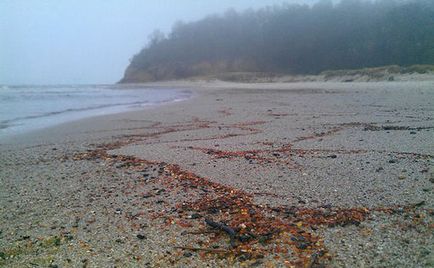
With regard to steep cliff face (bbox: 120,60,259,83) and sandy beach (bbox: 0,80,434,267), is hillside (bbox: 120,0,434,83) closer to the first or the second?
steep cliff face (bbox: 120,60,259,83)

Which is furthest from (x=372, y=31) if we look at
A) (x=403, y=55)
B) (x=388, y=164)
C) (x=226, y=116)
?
(x=388, y=164)

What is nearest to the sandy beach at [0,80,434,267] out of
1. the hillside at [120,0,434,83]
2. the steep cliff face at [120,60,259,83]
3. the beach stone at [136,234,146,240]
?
the beach stone at [136,234,146,240]

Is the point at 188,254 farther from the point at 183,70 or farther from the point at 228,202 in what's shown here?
the point at 183,70

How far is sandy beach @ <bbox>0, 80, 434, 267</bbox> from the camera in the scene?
272 centimetres

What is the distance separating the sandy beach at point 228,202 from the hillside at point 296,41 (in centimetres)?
4339

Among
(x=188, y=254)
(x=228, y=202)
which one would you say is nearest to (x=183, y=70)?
(x=228, y=202)

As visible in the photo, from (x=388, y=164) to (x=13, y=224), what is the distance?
4.39 m

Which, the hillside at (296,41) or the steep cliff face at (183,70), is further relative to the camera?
the steep cliff face at (183,70)

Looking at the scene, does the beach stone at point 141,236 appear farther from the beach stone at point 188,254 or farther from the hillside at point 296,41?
the hillside at point 296,41

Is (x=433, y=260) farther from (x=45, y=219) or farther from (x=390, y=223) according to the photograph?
(x=45, y=219)

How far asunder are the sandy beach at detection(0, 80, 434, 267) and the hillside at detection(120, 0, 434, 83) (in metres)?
43.4

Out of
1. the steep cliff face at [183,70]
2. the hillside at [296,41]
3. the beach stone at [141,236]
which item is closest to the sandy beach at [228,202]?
the beach stone at [141,236]

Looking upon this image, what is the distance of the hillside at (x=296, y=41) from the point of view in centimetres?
4772

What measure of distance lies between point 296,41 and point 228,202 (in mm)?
60164
